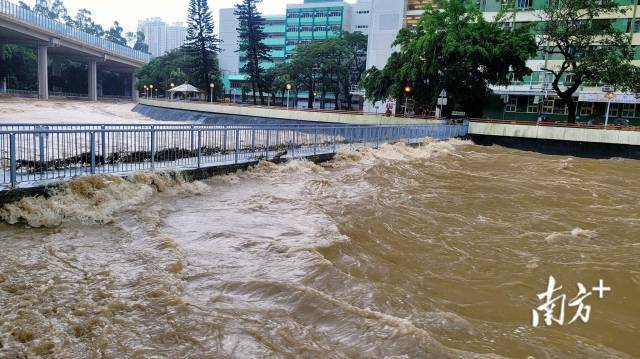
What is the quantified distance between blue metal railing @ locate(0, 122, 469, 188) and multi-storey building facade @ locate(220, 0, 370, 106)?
199ft

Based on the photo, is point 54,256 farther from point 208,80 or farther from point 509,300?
point 208,80

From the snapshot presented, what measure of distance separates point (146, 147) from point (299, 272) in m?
6.75

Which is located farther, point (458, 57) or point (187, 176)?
point (458, 57)

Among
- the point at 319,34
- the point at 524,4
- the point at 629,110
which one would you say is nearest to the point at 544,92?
the point at 629,110

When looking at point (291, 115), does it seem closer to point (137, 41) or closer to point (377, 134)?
point (377, 134)

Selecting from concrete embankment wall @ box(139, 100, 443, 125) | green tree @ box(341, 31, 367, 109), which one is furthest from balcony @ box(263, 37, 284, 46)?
concrete embankment wall @ box(139, 100, 443, 125)

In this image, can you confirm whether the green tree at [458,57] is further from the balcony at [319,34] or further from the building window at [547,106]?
the balcony at [319,34]

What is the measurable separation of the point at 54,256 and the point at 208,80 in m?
52.9

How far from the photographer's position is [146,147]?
1115cm

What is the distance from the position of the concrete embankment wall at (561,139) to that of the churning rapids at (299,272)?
1780 centimetres

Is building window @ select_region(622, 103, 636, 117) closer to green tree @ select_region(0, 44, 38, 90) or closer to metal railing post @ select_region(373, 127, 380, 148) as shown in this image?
metal railing post @ select_region(373, 127, 380, 148)

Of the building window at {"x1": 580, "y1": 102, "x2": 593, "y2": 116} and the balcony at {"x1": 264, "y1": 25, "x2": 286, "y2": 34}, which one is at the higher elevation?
the balcony at {"x1": 264, "y1": 25, "x2": 286, "y2": 34}

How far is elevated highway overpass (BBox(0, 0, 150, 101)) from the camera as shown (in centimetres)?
4859

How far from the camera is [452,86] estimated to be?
32531 mm
